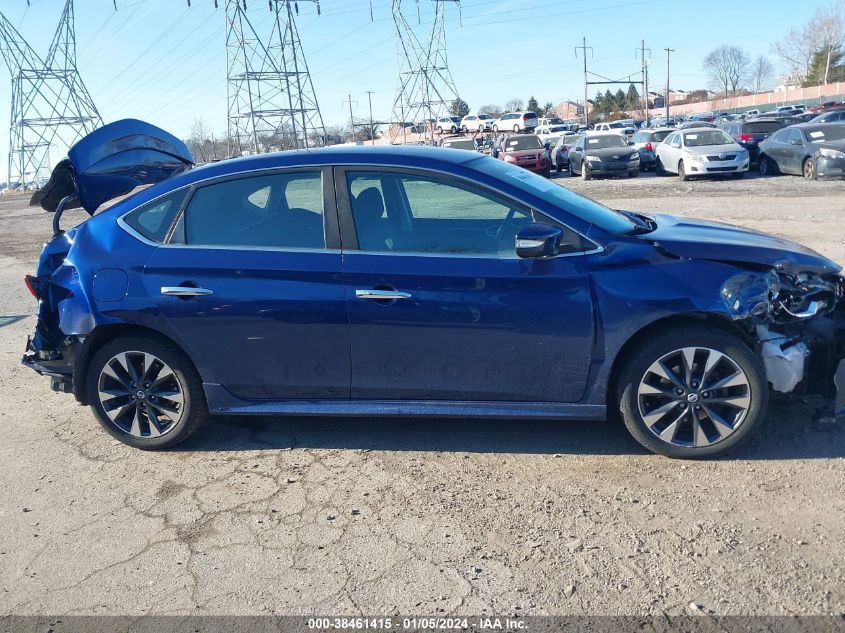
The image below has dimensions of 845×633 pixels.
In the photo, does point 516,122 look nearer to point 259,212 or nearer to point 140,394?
point 259,212

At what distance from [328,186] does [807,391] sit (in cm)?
302

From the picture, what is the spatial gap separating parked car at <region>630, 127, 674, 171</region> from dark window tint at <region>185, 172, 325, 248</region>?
73.3ft

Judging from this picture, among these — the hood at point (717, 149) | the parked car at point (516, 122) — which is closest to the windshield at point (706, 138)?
the hood at point (717, 149)

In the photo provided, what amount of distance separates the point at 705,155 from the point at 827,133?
306 cm

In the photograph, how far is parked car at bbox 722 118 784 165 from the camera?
2244cm

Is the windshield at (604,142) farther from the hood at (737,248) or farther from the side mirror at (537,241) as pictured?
the side mirror at (537,241)

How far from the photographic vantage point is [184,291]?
13.4 ft

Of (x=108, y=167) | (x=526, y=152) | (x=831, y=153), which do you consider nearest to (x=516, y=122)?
(x=526, y=152)

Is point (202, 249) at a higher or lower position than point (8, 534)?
higher

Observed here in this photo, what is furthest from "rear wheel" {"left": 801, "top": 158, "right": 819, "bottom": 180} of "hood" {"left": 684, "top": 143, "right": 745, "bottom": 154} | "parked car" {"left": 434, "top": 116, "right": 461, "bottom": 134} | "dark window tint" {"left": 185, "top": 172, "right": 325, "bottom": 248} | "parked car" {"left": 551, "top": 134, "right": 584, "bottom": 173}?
"parked car" {"left": 434, "top": 116, "right": 461, "bottom": 134}

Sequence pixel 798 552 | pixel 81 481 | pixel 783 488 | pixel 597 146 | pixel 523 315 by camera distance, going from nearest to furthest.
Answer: pixel 798 552 → pixel 783 488 → pixel 523 315 → pixel 81 481 → pixel 597 146

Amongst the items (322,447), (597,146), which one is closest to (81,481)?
(322,447)

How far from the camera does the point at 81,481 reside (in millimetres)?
4105

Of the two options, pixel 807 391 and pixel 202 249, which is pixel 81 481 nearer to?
pixel 202 249
